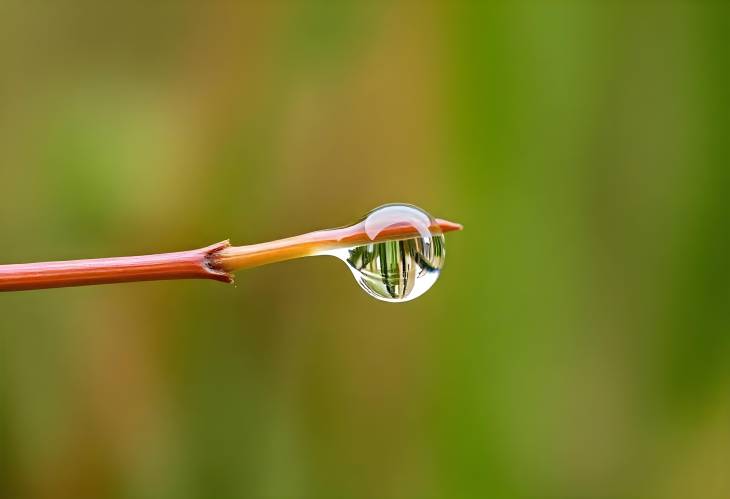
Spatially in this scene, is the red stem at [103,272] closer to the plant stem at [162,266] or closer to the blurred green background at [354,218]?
the plant stem at [162,266]

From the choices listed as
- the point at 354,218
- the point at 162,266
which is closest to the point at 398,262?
the point at 162,266

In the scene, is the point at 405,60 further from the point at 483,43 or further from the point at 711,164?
the point at 711,164

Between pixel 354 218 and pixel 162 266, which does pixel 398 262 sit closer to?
pixel 162 266

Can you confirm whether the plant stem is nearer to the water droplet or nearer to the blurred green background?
the water droplet

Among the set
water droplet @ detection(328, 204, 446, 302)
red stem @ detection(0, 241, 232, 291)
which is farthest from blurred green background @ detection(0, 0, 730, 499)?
red stem @ detection(0, 241, 232, 291)

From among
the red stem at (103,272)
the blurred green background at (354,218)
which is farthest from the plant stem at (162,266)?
the blurred green background at (354,218)

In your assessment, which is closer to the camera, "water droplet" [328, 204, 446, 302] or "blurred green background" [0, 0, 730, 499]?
"water droplet" [328, 204, 446, 302]
